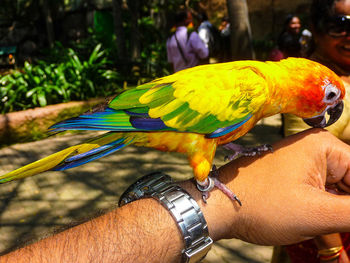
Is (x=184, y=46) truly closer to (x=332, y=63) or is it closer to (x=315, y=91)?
(x=332, y=63)

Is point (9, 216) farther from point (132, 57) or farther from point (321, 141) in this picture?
point (132, 57)

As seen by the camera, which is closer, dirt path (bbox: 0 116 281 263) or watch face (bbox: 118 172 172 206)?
watch face (bbox: 118 172 172 206)

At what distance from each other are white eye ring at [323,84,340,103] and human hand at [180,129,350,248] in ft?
0.53

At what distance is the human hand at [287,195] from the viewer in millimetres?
1216

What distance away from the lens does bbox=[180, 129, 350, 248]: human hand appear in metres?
1.22

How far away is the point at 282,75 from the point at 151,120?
2.29ft

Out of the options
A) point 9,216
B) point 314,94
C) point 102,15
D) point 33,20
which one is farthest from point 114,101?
point 33,20

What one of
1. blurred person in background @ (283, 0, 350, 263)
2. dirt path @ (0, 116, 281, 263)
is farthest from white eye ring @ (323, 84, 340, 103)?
dirt path @ (0, 116, 281, 263)

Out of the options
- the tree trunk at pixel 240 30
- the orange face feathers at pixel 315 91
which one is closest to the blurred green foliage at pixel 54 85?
the tree trunk at pixel 240 30

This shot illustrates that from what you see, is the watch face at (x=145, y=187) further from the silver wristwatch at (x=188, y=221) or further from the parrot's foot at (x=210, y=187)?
the parrot's foot at (x=210, y=187)

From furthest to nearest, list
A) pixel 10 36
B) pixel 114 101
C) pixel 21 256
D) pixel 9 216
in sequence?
pixel 10 36
pixel 9 216
pixel 114 101
pixel 21 256

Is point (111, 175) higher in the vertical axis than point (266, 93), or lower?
lower

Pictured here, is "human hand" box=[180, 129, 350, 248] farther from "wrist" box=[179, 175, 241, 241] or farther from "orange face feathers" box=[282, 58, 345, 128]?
"orange face feathers" box=[282, 58, 345, 128]

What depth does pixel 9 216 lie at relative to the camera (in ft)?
11.1
